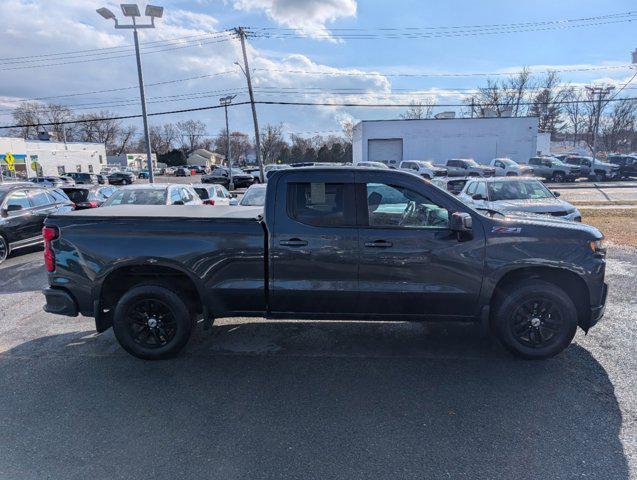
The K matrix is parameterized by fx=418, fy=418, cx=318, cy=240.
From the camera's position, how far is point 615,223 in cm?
1342

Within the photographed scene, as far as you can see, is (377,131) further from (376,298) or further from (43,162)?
(43,162)

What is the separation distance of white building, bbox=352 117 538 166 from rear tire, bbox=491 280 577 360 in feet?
138

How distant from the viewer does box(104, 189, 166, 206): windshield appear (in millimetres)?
10490

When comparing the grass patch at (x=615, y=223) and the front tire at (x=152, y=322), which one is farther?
the grass patch at (x=615, y=223)

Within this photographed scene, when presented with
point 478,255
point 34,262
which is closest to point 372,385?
point 478,255

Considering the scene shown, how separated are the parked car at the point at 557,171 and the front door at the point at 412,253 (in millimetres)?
36148

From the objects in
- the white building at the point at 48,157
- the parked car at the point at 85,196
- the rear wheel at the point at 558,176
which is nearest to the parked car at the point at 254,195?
the parked car at the point at 85,196

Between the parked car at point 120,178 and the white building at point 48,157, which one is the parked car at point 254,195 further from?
the white building at point 48,157

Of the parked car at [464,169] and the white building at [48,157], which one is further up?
the white building at [48,157]

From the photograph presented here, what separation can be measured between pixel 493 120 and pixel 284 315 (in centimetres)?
4657

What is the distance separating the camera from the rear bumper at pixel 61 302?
4340 mm

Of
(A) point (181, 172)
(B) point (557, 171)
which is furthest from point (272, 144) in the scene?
(B) point (557, 171)

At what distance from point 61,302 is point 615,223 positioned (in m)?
15.3

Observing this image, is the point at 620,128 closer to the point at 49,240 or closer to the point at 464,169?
the point at 464,169
